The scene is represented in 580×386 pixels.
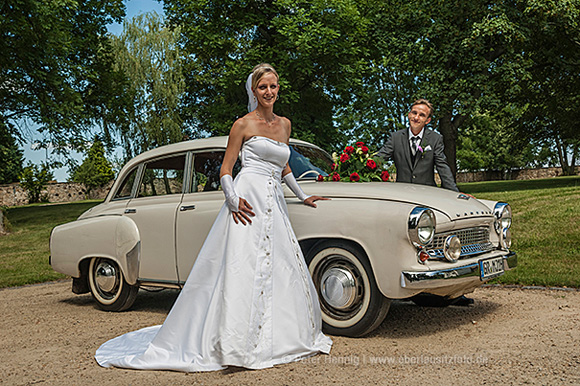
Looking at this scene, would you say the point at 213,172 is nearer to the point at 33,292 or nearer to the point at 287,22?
the point at 33,292

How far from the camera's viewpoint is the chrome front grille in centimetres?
467

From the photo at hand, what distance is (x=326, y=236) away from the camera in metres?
4.91

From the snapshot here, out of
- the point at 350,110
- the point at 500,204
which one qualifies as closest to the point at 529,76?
the point at 350,110

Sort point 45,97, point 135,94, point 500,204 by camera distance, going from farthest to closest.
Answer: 1. point 135,94
2. point 45,97
3. point 500,204

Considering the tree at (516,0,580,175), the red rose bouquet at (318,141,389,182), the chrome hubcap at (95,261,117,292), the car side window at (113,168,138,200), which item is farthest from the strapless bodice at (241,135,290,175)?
A: the tree at (516,0,580,175)

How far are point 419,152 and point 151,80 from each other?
2676 cm

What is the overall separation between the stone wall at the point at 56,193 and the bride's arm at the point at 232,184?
48.4 metres

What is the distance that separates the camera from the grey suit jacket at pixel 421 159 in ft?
19.8

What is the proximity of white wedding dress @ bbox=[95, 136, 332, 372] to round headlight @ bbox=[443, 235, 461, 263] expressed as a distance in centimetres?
115

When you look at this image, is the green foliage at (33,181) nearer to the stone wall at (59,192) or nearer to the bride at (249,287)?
the stone wall at (59,192)

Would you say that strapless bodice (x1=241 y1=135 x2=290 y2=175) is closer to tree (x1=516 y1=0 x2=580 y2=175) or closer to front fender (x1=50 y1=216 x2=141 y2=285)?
front fender (x1=50 y1=216 x2=141 y2=285)

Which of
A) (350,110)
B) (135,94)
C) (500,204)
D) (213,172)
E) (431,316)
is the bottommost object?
(431,316)

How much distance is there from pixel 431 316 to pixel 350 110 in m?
20.3

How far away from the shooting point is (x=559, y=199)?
47.9ft
